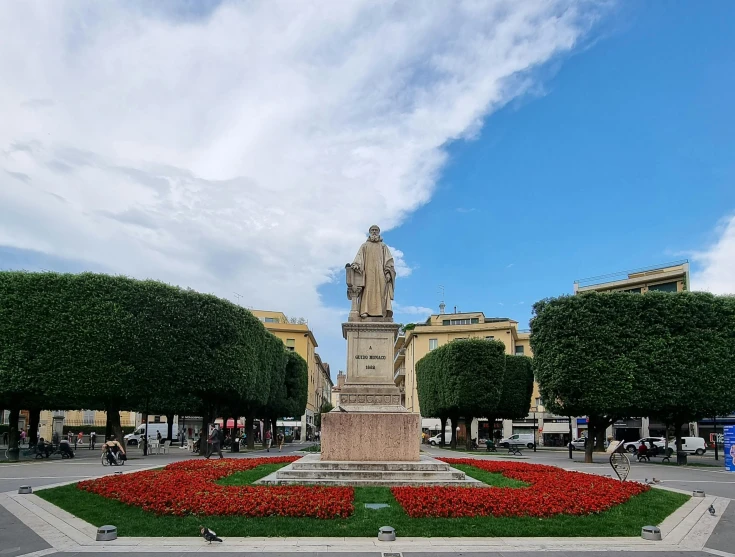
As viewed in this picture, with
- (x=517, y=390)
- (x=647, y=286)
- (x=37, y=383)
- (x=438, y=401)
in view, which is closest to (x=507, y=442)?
(x=517, y=390)

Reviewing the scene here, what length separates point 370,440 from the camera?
14.2 metres

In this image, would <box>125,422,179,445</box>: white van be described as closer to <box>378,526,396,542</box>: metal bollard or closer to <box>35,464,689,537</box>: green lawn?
<box>35,464,689,537</box>: green lawn

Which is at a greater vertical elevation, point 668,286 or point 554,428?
point 668,286

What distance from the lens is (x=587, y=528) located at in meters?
9.80

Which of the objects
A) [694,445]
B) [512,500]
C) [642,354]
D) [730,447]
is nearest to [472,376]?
[642,354]

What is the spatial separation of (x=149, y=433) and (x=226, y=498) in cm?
5888

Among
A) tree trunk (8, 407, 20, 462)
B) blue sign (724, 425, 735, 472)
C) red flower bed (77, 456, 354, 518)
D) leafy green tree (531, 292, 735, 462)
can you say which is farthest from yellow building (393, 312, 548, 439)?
red flower bed (77, 456, 354, 518)

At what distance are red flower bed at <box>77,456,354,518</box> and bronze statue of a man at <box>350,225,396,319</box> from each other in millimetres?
5542

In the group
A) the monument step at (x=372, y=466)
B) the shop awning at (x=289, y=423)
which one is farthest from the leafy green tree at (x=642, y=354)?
the shop awning at (x=289, y=423)

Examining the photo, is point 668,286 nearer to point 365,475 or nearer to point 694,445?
point 694,445

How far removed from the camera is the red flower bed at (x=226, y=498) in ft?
33.4

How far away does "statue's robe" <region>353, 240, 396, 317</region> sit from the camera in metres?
16.4

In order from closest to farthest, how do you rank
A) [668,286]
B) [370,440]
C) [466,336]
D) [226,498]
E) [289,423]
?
[226,498], [370,440], [668,286], [466,336], [289,423]

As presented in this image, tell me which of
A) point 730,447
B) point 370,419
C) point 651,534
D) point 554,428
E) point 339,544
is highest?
point 370,419
